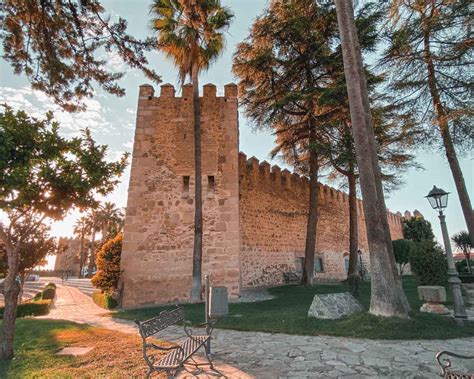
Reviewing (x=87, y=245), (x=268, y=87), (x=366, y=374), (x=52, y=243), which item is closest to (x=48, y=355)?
(x=366, y=374)

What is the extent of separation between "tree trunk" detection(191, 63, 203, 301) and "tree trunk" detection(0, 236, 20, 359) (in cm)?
513

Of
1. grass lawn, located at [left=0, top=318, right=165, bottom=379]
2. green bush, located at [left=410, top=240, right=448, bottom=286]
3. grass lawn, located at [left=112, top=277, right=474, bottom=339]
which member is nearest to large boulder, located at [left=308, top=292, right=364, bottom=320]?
grass lawn, located at [left=112, top=277, right=474, bottom=339]

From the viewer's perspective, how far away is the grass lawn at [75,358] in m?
3.38

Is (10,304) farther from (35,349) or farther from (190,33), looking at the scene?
(190,33)

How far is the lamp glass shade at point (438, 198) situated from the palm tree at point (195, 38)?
21.4 feet

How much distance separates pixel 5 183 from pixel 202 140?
761 centimetres

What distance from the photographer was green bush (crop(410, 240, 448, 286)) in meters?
8.60

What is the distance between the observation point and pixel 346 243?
20219mm

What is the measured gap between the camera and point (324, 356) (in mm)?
3680

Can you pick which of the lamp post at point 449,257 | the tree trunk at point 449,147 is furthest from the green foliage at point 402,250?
the lamp post at point 449,257

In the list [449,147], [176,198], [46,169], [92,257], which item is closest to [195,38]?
[176,198]

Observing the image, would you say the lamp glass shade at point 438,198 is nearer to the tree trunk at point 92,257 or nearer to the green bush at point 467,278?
the green bush at point 467,278

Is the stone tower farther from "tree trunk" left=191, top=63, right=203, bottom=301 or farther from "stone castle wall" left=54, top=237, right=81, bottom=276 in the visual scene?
"stone castle wall" left=54, top=237, right=81, bottom=276

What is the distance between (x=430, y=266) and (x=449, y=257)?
12.1 ft
